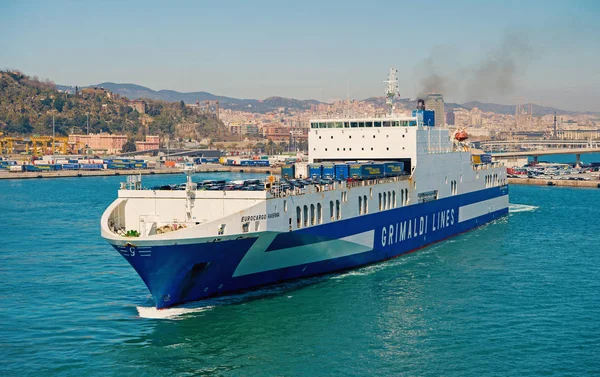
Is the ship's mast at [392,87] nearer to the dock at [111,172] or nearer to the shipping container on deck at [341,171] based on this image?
the shipping container on deck at [341,171]

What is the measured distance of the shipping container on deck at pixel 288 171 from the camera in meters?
34.1

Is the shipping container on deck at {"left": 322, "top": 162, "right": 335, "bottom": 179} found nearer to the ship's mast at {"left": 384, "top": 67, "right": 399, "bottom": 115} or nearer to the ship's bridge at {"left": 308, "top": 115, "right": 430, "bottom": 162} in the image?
the ship's bridge at {"left": 308, "top": 115, "right": 430, "bottom": 162}

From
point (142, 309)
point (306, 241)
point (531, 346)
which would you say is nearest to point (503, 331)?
point (531, 346)

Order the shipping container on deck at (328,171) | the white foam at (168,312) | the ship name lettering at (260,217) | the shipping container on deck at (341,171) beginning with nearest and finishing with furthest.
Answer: the white foam at (168,312)
the ship name lettering at (260,217)
the shipping container on deck at (341,171)
the shipping container on deck at (328,171)

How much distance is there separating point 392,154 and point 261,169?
94.5 meters

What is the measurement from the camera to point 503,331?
21734 millimetres

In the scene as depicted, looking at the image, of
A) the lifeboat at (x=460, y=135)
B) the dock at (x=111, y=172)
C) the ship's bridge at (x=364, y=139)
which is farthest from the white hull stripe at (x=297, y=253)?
the dock at (x=111, y=172)

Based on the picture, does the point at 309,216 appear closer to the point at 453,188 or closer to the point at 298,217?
the point at 298,217

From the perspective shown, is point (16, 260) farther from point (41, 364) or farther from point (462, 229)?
point (462, 229)

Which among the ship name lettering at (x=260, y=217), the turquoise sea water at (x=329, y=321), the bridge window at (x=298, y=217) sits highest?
the ship name lettering at (x=260, y=217)

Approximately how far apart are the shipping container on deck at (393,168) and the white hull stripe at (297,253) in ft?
12.6

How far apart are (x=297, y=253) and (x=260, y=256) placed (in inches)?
81.3

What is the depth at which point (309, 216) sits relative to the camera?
26.4 m

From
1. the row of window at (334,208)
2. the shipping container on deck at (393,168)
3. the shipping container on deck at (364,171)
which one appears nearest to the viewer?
the row of window at (334,208)
